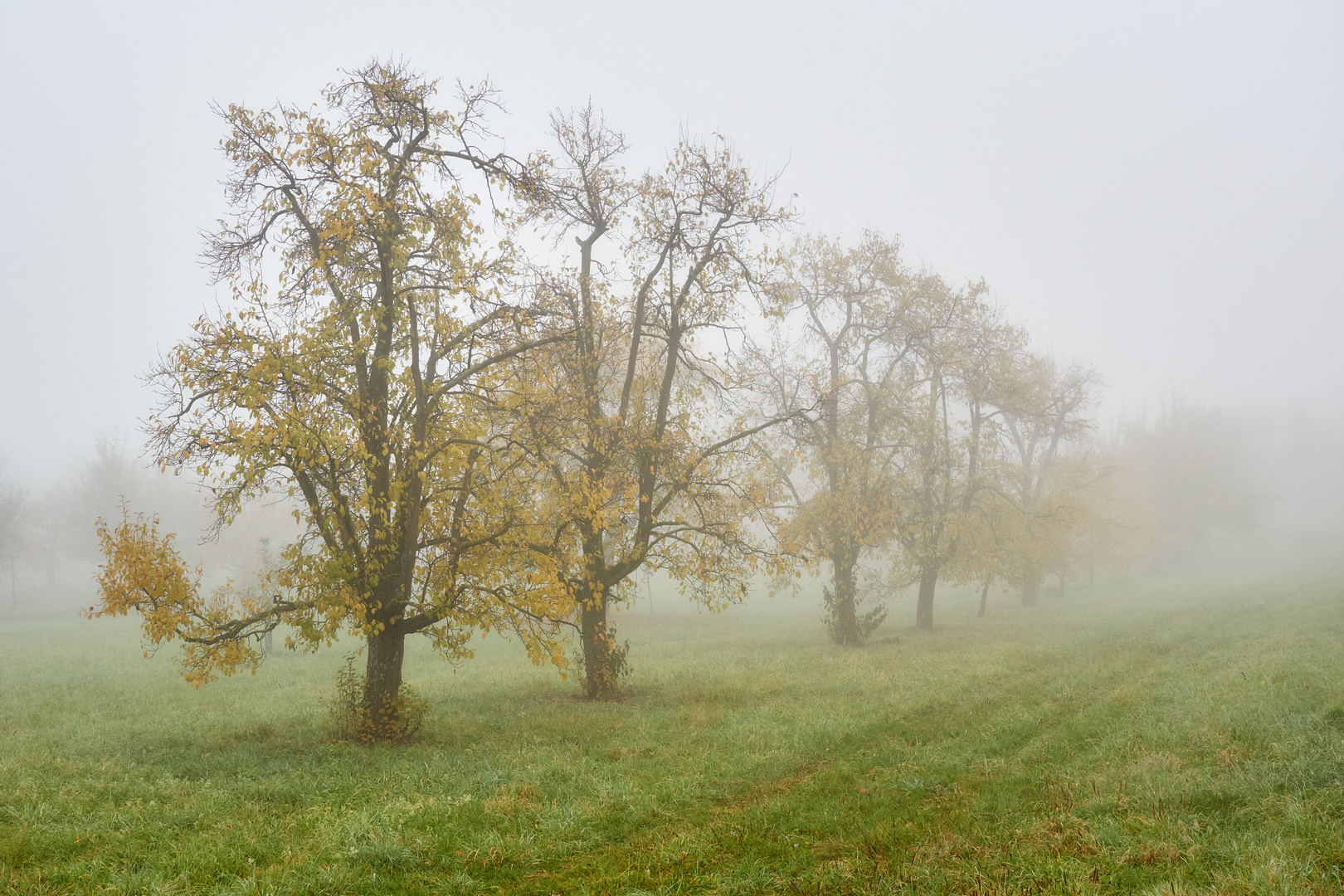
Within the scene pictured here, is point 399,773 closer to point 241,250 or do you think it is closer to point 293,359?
point 293,359

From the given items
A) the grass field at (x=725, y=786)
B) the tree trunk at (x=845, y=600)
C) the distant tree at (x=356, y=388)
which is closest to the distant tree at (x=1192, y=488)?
the tree trunk at (x=845, y=600)

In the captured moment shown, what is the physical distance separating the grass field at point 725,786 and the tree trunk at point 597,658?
65cm

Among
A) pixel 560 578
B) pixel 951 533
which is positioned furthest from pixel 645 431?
pixel 951 533

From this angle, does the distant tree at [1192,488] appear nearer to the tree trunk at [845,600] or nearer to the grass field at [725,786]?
the tree trunk at [845,600]

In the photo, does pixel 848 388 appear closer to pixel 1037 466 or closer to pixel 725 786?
pixel 725 786

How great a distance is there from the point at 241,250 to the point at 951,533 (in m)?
27.8

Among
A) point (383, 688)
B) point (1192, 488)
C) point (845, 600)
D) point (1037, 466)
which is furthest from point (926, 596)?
point (1192, 488)

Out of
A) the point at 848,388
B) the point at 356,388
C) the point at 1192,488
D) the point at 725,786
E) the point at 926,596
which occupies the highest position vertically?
the point at 848,388

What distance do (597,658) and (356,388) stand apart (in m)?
8.62

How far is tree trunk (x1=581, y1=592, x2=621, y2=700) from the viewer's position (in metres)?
16.7

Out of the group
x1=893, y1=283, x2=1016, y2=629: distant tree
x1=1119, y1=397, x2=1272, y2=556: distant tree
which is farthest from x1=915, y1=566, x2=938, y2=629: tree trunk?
x1=1119, y1=397, x2=1272, y2=556: distant tree

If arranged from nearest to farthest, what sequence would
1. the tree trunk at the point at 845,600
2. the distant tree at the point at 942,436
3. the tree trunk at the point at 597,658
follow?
the tree trunk at the point at 597,658 < the tree trunk at the point at 845,600 < the distant tree at the point at 942,436

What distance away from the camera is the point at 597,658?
55.2 feet

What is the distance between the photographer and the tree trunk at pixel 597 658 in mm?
16688
